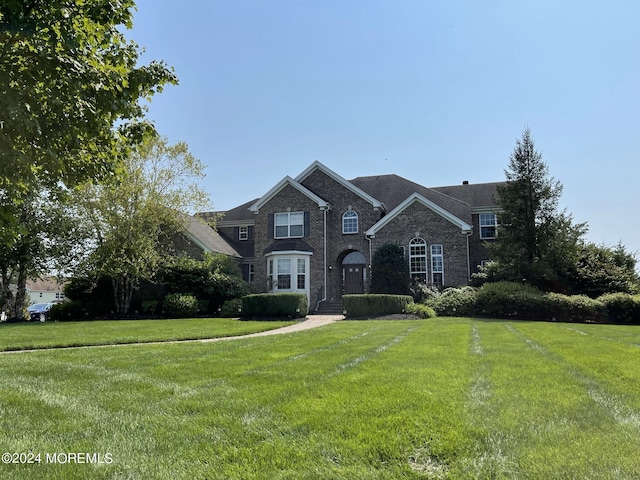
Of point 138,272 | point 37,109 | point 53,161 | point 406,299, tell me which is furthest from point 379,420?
point 138,272

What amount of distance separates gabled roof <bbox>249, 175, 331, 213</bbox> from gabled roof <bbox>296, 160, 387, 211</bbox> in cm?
103

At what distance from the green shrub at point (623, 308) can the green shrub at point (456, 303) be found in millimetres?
5232

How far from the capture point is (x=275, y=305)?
21.1 metres

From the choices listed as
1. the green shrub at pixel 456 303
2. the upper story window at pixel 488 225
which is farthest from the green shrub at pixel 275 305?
the upper story window at pixel 488 225

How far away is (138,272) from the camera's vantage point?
24.1 m

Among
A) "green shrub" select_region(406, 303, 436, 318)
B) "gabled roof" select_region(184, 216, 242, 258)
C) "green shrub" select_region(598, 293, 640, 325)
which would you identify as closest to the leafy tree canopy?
"green shrub" select_region(406, 303, 436, 318)

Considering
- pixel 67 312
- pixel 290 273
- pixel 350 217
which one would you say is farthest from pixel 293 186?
pixel 67 312

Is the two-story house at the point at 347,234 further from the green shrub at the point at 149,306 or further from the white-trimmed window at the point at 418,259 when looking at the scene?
the green shrub at the point at 149,306

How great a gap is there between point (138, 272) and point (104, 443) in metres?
21.4

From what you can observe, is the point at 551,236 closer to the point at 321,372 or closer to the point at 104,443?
the point at 321,372

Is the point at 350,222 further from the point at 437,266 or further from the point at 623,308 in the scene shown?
the point at 623,308

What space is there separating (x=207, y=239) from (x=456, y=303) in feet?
53.8

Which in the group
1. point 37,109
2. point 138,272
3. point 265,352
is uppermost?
point 37,109

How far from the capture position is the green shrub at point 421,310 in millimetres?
20516
